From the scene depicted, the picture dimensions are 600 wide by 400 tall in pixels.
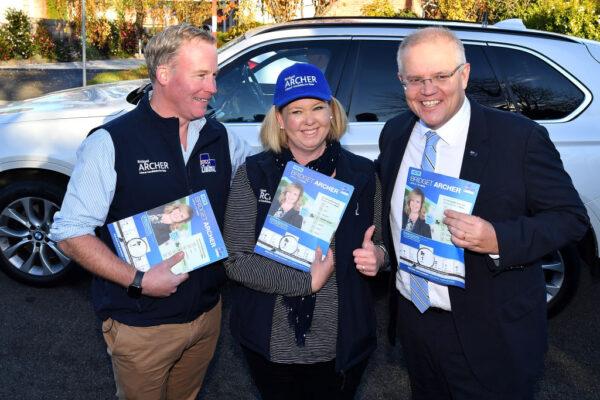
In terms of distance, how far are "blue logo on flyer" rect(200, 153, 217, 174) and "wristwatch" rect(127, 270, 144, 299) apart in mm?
463

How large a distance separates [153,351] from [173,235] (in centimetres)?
49

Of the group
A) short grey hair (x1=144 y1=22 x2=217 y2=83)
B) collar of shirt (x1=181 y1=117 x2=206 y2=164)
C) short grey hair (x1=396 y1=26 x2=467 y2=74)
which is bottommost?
collar of shirt (x1=181 y1=117 x2=206 y2=164)

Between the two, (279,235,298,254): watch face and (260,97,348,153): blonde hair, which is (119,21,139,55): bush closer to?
(260,97,348,153): blonde hair

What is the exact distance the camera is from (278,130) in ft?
7.95

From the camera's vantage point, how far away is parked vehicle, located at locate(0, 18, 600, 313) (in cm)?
457

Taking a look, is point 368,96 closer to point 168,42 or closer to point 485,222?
point 168,42

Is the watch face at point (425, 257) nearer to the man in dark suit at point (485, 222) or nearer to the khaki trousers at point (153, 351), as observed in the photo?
the man in dark suit at point (485, 222)

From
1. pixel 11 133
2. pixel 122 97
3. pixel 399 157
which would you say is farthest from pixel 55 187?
pixel 399 157

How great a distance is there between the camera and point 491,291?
226 cm

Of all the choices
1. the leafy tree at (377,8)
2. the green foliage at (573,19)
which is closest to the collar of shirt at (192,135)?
the green foliage at (573,19)

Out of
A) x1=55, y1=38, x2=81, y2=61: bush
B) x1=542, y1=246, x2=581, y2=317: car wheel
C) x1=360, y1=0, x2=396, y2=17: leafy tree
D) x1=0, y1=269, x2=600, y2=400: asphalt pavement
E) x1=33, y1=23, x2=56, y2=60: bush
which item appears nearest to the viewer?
x1=0, y1=269, x2=600, y2=400: asphalt pavement

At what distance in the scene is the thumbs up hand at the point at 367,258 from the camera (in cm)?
227

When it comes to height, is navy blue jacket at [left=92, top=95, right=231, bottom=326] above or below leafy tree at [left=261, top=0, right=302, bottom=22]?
below

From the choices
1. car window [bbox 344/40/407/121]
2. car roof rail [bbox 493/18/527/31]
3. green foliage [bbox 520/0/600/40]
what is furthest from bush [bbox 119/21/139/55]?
car window [bbox 344/40/407/121]
